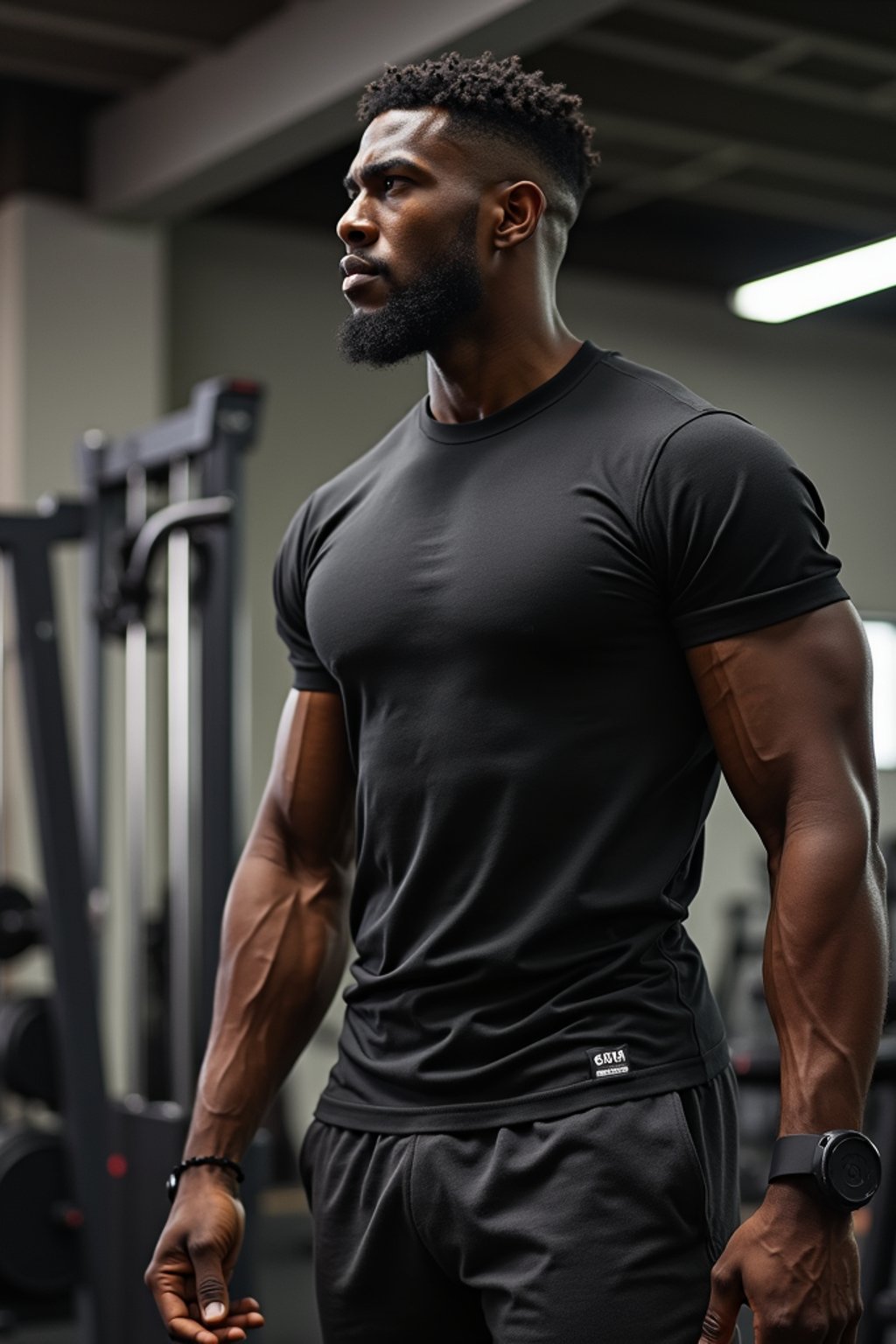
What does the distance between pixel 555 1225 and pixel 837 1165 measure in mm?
210

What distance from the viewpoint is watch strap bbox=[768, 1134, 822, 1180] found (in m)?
1.18

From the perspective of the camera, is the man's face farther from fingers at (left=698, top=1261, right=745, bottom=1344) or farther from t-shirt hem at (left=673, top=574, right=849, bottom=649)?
fingers at (left=698, top=1261, right=745, bottom=1344)

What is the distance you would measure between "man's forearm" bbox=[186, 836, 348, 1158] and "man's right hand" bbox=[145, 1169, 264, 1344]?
51 mm

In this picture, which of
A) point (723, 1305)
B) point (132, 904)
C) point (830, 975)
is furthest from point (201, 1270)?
point (132, 904)

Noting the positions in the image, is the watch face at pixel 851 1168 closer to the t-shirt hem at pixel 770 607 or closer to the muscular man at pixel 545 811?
the muscular man at pixel 545 811

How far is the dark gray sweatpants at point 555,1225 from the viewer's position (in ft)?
4.09

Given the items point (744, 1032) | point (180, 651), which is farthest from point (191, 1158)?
point (744, 1032)

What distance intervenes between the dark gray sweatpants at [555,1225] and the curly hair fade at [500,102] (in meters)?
0.75

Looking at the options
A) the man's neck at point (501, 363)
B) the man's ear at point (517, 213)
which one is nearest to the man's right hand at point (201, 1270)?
the man's neck at point (501, 363)

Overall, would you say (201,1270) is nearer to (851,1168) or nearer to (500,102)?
(851,1168)

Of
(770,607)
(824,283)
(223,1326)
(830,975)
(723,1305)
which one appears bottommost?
(223,1326)

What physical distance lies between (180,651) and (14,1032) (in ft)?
2.61

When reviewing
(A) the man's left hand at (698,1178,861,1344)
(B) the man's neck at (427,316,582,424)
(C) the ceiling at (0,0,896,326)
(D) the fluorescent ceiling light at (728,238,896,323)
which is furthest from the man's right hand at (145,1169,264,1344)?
(C) the ceiling at (0,0,896,326)

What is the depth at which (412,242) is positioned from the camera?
4.64 ft
